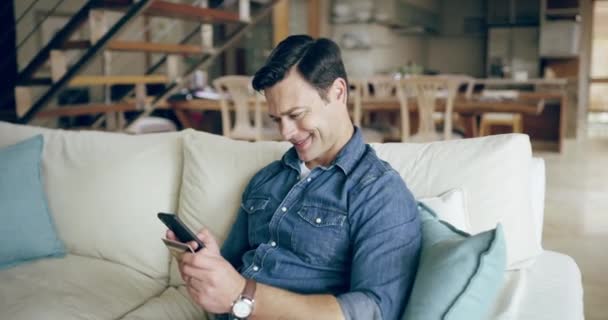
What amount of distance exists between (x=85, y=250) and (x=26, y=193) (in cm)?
27

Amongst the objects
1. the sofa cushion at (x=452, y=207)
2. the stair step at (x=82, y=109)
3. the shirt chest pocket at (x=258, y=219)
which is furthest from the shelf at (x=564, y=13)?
the shirt chest pocket at (x=258, y=219)

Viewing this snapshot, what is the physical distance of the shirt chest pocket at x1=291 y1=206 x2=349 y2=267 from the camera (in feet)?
4.46

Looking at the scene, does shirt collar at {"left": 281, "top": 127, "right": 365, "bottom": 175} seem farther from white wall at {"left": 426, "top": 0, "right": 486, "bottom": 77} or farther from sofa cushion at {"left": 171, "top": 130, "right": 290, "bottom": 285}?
white wall at {"left": 426, "top": 0, "right": 486, "bottom": 77}

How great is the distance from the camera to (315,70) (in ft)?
4.64

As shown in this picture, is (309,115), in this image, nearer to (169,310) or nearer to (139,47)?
(169,310)

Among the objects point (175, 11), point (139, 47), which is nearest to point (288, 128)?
point (175, 11)

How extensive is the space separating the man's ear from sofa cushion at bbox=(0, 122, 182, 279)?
2.58 ft

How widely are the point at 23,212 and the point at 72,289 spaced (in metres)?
0.38

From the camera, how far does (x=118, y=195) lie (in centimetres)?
207

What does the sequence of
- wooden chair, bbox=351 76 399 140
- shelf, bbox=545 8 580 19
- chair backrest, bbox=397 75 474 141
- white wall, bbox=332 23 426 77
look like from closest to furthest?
chair backrest, bbox=397 75 474 141, wooden chair, bbox=351 76 399 140, shelf, bbox=545 8 580 19, white wall, bbox=332 23 426 77

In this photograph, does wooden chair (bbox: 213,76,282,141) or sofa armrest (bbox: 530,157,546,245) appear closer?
sofa armrest (bbox: 530,157,546,245)

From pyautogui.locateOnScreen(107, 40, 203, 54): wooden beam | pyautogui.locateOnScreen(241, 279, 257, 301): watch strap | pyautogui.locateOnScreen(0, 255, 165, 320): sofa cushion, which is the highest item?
pyautogui.locateOnScreen(107, 40, 203, 54): wooden beam

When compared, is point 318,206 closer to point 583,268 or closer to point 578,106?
point 583,268

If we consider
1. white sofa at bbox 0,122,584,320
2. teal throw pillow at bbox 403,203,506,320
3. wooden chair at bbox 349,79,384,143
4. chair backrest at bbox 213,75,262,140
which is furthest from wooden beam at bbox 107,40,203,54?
teal throw pillow at bbox 403,203,506,320
